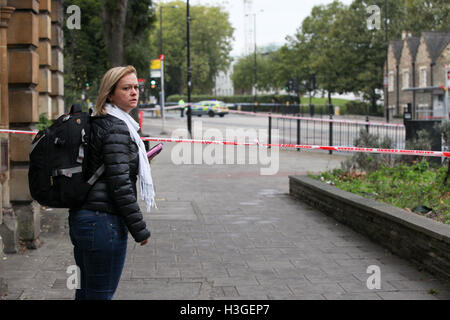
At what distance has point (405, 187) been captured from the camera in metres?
8.70

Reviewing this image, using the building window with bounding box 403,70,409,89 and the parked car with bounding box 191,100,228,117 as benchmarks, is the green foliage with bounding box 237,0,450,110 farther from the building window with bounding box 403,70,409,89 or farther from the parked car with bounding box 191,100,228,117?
the parked car with bounding box 191,100,228,117

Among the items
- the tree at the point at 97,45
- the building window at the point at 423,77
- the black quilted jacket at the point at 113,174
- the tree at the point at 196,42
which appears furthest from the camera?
the tree at the point at 196,42

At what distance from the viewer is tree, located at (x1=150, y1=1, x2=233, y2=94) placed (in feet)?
297

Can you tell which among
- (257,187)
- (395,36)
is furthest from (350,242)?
(395,36)

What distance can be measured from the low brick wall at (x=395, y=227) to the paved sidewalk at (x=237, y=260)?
0.11 m

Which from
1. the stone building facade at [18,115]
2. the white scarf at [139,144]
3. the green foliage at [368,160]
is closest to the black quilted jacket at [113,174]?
the white scarf at [139,144]

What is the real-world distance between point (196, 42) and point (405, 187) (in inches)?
3370

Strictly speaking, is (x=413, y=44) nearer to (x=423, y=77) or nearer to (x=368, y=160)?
(x=423, y=77)

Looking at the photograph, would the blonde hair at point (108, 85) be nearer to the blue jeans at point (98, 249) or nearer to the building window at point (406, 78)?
the blue jeans at point (98, 249)

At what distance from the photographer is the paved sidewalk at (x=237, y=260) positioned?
5.52 meters

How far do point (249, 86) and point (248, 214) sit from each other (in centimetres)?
9052

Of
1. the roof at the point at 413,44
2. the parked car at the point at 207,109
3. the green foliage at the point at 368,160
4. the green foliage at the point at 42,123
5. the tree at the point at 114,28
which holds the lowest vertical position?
the green foliage at the point at 368,160

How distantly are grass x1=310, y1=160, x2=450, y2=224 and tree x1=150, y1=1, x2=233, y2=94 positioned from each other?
79.2 meters

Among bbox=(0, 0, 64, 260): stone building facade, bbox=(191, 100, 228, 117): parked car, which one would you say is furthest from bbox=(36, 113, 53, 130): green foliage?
bbox=(191, 100, 228, 117): parked car
